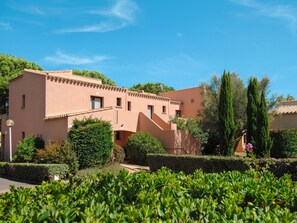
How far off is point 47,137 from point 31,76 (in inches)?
206

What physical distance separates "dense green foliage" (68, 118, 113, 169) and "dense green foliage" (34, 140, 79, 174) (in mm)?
575

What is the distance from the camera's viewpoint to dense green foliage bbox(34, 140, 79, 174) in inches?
703

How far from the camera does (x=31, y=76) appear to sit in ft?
78.2

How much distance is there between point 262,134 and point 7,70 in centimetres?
A: 2719

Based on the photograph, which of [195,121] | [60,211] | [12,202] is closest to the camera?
[60,211]

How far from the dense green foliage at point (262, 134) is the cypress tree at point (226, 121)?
176 cm

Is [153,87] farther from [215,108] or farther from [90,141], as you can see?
[90,141]

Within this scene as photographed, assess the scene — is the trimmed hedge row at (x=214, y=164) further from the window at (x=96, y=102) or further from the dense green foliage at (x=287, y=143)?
the dense green foliage at (x=287, y=143)

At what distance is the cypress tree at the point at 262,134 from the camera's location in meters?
20.2

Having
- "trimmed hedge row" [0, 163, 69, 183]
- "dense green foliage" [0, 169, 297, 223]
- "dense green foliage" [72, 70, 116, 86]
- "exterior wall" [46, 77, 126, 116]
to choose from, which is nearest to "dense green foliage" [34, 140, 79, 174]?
"trimmed hedge row" [0, 163, 69, 183]

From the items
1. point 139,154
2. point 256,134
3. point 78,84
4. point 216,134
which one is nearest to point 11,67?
point 78,84

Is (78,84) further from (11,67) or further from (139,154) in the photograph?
(11,67)

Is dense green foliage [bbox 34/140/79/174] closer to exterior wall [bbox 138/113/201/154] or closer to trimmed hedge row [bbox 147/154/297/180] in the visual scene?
trimmed hedge row [bbox 147/154/297/180]

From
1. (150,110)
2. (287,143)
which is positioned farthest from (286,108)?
(150,110)
